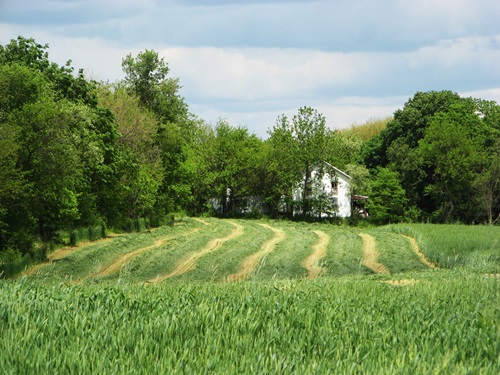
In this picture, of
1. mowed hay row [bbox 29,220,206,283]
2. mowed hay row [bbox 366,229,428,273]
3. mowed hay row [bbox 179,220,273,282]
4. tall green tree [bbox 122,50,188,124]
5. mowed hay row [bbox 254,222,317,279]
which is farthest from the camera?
tall green tree [bbox 122,50,188,124]

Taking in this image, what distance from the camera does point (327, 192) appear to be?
8312 cm

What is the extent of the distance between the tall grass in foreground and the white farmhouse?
235 ft

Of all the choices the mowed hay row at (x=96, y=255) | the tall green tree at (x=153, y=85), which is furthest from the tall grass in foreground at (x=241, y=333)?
the tall green tree at (x=153, y=85)

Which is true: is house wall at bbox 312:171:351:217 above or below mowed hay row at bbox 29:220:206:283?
above

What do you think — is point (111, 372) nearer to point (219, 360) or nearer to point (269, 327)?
point (219, 360)

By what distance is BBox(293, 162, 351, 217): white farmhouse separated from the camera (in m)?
82.4

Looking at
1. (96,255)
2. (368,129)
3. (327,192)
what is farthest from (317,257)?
(368,129)

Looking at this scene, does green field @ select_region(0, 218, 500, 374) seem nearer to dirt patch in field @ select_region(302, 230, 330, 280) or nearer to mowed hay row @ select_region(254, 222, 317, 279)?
mowed hay row @ select_region(254, 222, 317, 279)

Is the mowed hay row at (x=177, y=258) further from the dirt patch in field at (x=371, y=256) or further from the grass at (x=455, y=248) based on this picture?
the grass at (x=455, y=248)

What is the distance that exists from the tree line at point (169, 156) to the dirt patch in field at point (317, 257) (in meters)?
13.8

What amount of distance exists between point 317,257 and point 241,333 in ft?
95.8

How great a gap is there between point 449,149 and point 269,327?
7002 centimetres

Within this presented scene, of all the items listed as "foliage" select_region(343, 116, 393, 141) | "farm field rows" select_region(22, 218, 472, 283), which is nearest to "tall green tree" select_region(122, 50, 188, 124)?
"farm field rows" select_region(22, 218, 472, 283)

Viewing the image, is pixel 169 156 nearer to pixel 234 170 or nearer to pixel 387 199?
pixel 234 170
